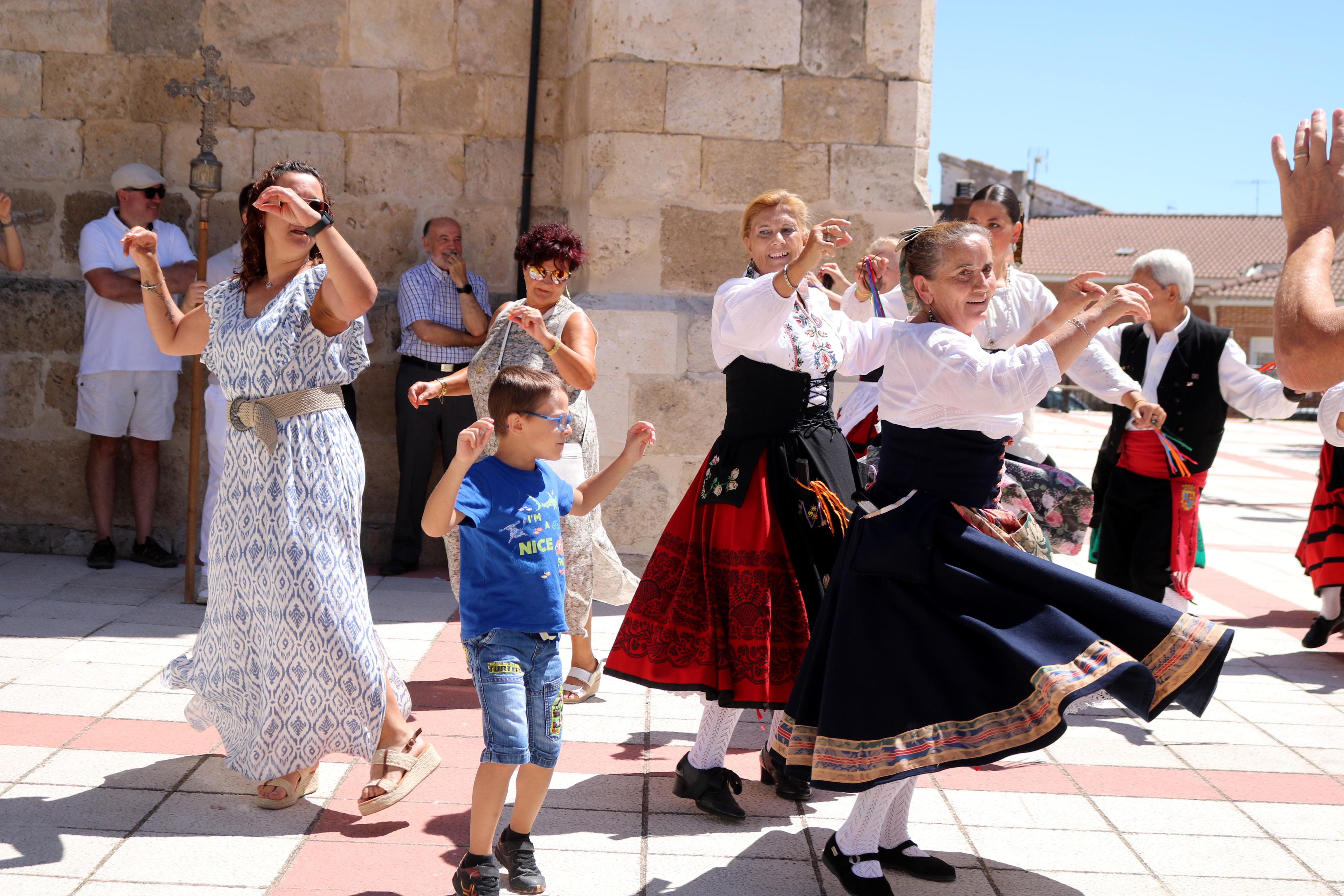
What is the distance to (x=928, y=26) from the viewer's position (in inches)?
251

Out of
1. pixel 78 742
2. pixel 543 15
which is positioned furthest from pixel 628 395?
pixel 78 742

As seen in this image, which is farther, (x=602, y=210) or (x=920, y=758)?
(x=602, y=210)

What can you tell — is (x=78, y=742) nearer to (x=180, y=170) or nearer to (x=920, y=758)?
(x=920, y=758)

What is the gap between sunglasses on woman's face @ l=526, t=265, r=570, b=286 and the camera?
4.34 meters

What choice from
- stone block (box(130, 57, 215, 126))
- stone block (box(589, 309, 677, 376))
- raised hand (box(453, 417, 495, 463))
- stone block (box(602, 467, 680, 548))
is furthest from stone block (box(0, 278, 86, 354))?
raised hand (box(453, 417, 495, 463))

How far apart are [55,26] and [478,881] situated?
5.75 metres

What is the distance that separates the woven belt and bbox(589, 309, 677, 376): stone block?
9.28 ft

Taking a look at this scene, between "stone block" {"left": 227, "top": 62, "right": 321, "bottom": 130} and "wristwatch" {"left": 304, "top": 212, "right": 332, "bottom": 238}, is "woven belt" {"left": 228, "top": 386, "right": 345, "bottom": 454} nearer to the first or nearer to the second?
"wristwatch" {"left": 304, "top": 212, "right": 332, "bottom": 238}

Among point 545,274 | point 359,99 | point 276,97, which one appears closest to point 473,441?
point 545,274

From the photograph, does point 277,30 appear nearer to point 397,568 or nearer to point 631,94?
point 631,94

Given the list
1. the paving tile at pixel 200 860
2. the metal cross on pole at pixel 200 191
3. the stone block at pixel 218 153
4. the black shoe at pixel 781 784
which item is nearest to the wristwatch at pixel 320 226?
the paving tile at pixel 200 860

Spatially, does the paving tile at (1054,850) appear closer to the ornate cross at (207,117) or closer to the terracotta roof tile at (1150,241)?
the ornate cross at (207,117)

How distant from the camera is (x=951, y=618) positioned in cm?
284

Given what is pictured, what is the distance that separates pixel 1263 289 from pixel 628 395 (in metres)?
35.1
